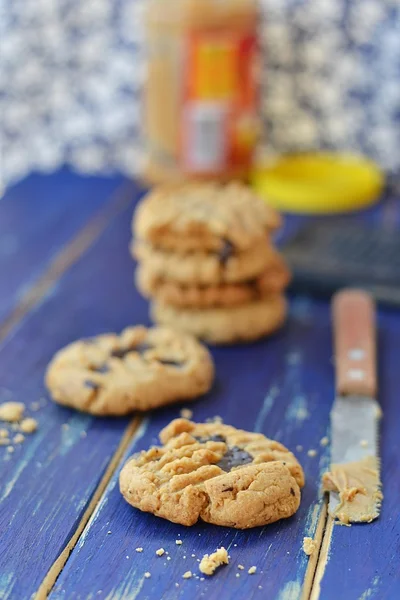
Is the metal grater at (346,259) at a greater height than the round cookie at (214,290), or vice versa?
the round cookie at (214,290)

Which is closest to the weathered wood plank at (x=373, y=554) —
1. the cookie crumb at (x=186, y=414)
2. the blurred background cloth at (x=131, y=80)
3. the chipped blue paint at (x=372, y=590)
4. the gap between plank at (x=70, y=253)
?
the chipped blue paint at (x=372, y=590)

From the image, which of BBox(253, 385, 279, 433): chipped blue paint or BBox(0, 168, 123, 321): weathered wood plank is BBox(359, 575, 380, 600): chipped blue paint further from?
BBox(0, 168, 123, 321): weathered wood plank

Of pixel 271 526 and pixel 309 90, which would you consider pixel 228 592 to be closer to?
pixel 271 526

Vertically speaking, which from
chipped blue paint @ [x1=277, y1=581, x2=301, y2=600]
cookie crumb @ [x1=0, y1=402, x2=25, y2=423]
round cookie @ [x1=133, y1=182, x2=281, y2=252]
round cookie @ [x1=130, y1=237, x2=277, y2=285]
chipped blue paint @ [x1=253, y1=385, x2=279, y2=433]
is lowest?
chipped blue paint @ [x1=253, y1=385, x2=279, y2=433]

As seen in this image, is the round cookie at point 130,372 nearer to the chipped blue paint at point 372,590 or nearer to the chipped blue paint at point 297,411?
the chipped blue paint at point 297,411

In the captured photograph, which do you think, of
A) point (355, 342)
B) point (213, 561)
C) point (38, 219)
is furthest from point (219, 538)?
point (38, 219)

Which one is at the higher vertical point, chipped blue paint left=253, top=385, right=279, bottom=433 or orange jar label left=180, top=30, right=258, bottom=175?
orange jar label left=180, top=30, right=258, bottom=175

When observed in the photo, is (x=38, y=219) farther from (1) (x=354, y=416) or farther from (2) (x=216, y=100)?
(1) (x=354, y=416)

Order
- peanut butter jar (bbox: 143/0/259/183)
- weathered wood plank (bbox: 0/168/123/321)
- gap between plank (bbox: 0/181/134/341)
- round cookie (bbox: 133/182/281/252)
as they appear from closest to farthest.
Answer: round cookie (bbox: 133/182/281/252), gap between plank (bbox: 0/181/134/341), weathered wood plank (bbox: 0/168/123/321), peanut butter jar (bbox: 143/0/259/183)

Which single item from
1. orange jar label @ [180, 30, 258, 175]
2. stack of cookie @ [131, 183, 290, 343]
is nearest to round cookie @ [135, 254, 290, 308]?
stack of cookie @ [131, 183, 290, 343]
